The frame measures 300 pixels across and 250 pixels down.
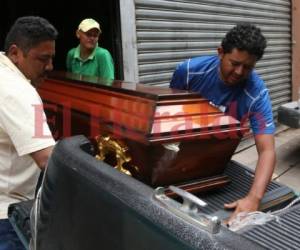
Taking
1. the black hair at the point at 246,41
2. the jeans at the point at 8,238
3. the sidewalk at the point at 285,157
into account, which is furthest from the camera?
the sidewalk at the point at 285,157

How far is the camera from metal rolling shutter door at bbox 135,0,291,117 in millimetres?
4621

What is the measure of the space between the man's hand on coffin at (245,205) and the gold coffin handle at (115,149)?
46 centimetres

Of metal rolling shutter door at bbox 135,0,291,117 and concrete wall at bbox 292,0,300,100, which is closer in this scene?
metal rolling shutter door at bbox 135,0,291,117

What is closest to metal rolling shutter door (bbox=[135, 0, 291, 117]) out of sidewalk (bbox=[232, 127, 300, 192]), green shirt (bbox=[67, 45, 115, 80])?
green shirt (bbox=[67, 45, 115, 80])

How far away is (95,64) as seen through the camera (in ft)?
13.5

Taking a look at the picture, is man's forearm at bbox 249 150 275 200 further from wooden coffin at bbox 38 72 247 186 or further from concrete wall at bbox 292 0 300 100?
concrete wall at bbox 292 0 300 100

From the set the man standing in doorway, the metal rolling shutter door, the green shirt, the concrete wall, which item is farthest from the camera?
the concrete wall

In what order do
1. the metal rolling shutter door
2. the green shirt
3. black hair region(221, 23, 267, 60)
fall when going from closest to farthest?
black hair region(221, 23, 267, 60), the green shirt, the metal rolling shutter door

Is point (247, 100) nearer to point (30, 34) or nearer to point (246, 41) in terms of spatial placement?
point (246, 41)

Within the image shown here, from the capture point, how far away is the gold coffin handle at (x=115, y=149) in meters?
1.72

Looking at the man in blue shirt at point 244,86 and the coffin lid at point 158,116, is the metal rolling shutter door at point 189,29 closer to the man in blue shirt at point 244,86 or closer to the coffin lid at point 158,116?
the man in blue shirt at point 244,86

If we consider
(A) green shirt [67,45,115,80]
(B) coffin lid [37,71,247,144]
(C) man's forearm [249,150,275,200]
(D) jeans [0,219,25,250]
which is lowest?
(D) jeans [0,219,25,250]

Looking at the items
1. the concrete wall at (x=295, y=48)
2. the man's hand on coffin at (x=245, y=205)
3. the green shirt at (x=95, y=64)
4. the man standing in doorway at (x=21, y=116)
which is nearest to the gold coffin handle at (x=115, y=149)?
the man standing in doorway at (x=21, y=116)

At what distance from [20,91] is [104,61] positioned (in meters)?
2.44
